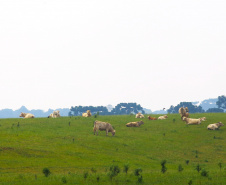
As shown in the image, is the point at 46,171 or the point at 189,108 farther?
the point at 189,108

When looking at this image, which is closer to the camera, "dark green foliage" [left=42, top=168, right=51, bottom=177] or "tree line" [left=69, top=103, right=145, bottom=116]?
"dark green foliage" [left=42, top=168, right=51, bottom=177]

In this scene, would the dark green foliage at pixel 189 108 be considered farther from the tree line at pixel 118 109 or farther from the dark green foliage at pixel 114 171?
the dark green foliage at pixel 114 171

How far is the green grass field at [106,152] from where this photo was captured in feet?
66.8

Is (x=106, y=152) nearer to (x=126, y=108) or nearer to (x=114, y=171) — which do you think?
(x=114, y=171)

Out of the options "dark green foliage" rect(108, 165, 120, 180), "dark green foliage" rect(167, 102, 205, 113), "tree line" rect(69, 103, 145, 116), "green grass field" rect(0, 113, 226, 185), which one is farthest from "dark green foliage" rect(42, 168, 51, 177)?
"tree line" rect(69, 103, 145, 116)

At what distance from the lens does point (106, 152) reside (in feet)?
100

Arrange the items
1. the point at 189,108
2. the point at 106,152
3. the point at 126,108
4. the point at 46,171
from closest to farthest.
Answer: the point at 46,171, the point at 106,152, the point at 189,108, the point at 126,108

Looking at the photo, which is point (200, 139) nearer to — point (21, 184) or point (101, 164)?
point (101, 164)

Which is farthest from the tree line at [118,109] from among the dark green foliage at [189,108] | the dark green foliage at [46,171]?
the dark green foliage at [46,171]

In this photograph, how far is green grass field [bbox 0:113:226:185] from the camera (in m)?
20.4

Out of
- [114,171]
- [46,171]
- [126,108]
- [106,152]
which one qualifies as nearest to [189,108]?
[126,108]

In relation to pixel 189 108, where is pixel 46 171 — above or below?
below

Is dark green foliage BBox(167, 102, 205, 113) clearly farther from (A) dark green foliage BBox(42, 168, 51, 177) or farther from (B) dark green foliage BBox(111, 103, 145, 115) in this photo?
(A) dark green foliage BBox(42, 168, 51, 177)

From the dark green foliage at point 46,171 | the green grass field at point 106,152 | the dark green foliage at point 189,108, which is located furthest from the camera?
the dark green foliage at point 189,108
